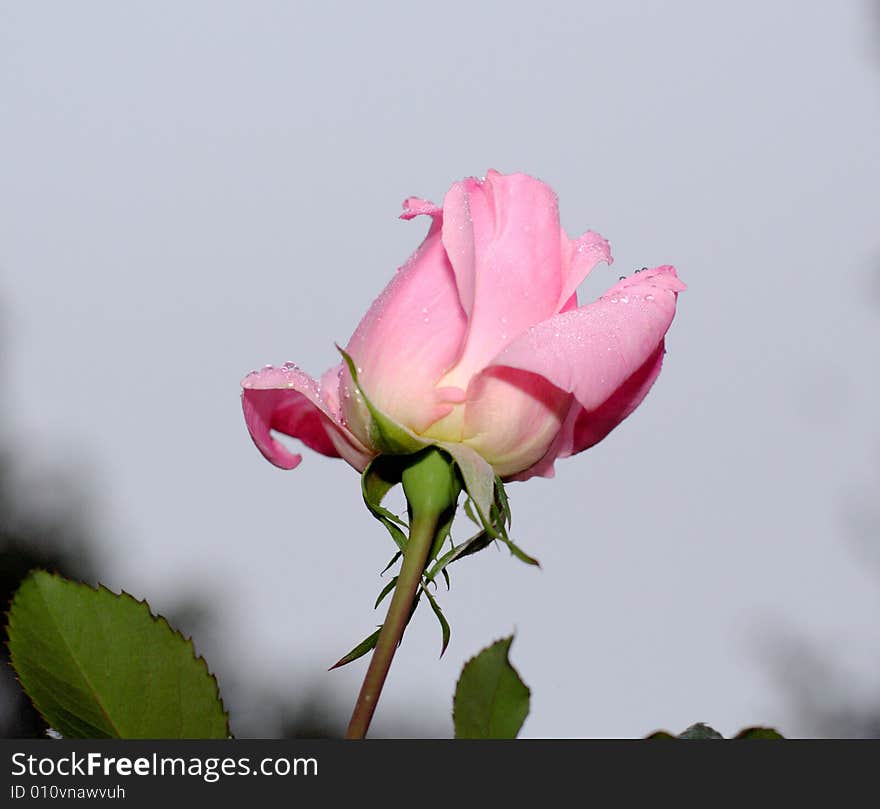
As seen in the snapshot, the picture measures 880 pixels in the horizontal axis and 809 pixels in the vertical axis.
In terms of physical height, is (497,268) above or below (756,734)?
above

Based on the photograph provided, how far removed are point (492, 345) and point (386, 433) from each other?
0.04m

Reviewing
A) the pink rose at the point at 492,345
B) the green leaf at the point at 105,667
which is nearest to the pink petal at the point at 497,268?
the pink rose at the point at 492,345

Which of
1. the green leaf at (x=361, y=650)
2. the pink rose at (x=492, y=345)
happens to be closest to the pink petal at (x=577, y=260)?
the pink rose at (x=492, y=345)

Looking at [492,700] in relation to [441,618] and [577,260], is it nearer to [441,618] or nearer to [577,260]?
[441,618]

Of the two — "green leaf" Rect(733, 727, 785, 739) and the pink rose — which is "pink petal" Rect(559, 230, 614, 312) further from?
"green leaf" Rect(733, 727, 785, 739)

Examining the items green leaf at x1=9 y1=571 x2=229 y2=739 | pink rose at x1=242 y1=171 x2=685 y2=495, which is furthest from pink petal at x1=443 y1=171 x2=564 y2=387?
green leaf at x1=9 y1=571 x2=229 y2=739

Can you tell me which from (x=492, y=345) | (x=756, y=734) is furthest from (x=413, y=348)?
(x=756, y=734)

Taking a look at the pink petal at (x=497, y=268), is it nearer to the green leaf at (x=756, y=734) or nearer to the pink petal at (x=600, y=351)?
the pink petal at (x=600, y=351)

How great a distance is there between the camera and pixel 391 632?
243mm

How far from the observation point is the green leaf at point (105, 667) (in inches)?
10.1

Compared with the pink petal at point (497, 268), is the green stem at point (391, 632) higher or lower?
lower

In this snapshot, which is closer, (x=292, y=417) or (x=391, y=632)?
(x=391, y=632)

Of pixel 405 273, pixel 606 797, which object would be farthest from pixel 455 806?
pixel 405 273

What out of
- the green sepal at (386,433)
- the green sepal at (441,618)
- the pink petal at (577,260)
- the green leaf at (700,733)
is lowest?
the green leaf at (700,733)
